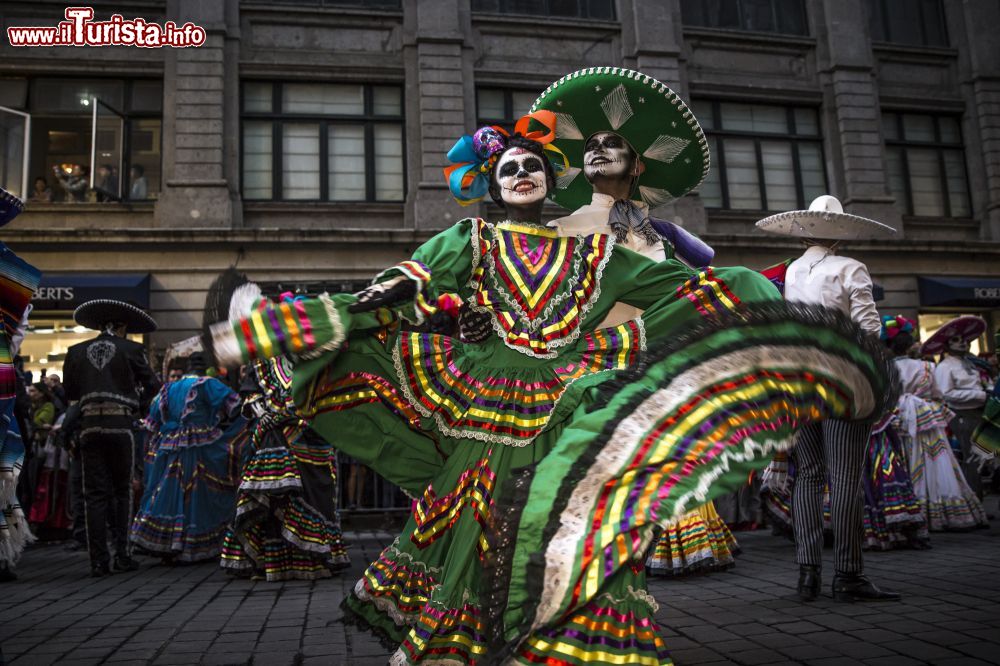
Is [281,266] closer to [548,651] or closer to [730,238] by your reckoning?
[730,238]

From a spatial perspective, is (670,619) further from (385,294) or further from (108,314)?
(108,314)

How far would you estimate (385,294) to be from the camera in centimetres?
289

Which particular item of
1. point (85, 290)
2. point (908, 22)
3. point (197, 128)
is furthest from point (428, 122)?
point (908, 22)

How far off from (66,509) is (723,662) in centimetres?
907

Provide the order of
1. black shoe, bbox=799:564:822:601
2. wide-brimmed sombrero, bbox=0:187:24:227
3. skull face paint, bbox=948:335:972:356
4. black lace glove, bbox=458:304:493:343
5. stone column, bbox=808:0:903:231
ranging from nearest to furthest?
black lace glove, bbox=458:304:493:343 < wide-brimmed sombrero, bbox=0:187:24:227 < black shoe, bbox=799:564:822:601 < skull face paint, bbox=948:335:972:356 < stone column, bbox=808:0:903:231

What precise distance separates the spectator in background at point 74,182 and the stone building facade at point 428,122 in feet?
0.89

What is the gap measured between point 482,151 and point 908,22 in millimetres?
20253

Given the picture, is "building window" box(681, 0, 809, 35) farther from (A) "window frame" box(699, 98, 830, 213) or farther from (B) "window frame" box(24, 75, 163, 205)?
(B) "window frame" box(24, 75, 163, 205)

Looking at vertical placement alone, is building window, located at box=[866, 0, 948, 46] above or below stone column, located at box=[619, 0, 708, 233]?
above

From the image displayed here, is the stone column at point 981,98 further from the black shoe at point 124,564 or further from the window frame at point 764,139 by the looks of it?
the black shoe at point 124,564

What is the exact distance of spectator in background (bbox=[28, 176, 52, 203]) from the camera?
614 inches

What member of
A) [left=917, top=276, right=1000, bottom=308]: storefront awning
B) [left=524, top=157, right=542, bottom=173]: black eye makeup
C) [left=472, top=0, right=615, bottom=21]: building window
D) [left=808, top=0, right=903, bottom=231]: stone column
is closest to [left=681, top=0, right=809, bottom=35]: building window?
[left=808, top=0, right=903, bottom=231]: stone column

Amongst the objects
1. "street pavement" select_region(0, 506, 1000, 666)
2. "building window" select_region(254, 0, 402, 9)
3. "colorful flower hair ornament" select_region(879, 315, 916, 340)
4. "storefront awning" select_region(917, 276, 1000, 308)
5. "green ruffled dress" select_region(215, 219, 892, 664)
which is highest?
"building window" select_region(254, 0, 402, 9)

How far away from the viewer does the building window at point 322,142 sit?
1659 centimetres
